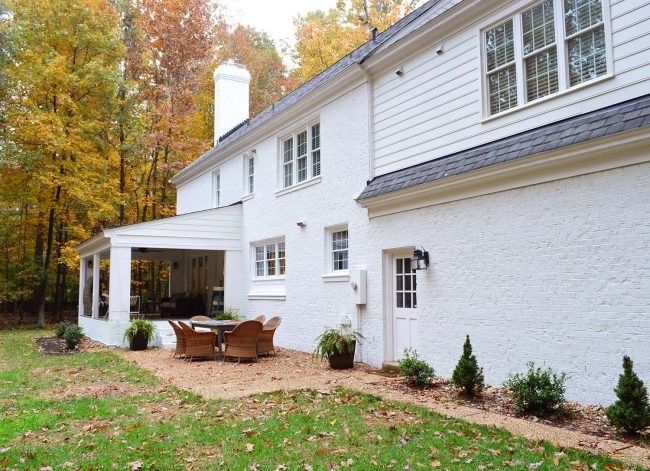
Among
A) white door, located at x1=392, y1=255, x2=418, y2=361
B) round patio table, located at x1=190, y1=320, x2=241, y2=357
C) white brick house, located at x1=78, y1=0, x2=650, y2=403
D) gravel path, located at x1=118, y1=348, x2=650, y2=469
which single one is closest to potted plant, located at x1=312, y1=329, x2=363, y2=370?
gravel path, located at x1=118, y1=348, x2=650, y2=469

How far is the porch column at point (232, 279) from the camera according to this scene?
16172mm

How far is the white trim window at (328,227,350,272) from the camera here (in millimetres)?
12016

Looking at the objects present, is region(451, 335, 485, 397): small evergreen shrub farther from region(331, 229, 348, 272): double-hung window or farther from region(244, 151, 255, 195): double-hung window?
region(244, 151, 255, 195): double-hung window

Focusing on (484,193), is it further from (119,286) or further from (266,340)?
(119,286)

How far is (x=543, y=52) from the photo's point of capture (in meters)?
7.74

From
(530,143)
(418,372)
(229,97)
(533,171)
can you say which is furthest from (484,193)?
(229,97)

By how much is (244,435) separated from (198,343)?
624cm

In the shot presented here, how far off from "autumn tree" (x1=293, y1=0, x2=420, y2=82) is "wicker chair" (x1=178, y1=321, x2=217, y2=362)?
744 inches

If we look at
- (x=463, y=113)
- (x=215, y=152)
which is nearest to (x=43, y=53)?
(x=215, y=152)

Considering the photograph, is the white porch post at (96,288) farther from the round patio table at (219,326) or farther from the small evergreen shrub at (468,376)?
the small evergreen shrub at (468,376)

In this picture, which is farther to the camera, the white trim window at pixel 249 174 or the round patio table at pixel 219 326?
the white trim window at pixel 249 174

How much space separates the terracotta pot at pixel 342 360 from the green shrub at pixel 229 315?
5746 mm

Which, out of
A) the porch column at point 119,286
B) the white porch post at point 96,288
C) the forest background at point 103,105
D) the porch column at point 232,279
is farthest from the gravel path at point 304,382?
the forest background at point 103,105

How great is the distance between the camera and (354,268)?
1112cm
